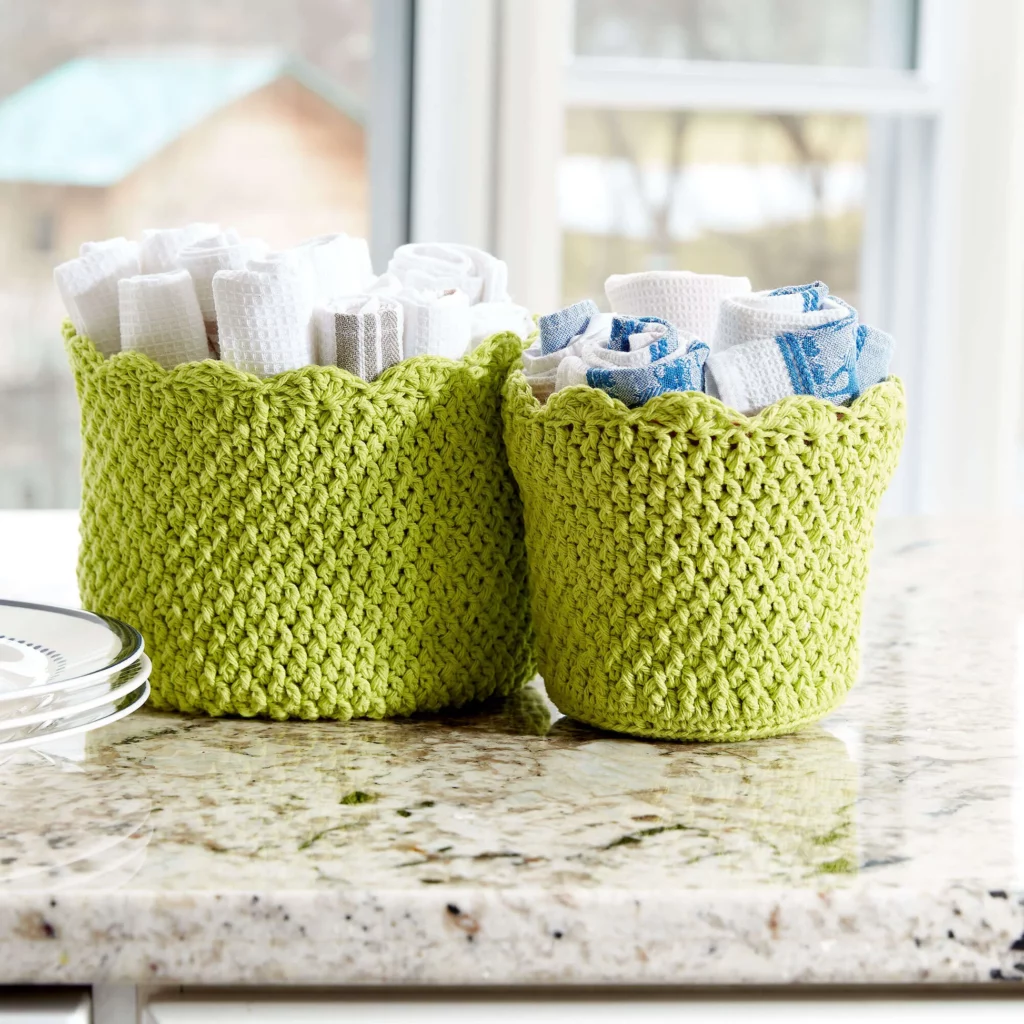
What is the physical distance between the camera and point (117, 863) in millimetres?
411

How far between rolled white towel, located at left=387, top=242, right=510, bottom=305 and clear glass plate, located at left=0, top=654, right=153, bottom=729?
23 cm

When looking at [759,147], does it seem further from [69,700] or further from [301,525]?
[69,700]

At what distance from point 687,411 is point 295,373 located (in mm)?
169

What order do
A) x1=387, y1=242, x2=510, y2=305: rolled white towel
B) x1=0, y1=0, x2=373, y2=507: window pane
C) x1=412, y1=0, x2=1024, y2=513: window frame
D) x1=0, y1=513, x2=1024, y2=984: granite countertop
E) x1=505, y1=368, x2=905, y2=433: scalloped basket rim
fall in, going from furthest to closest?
x1=0, y1=0, x2=373, y2=507: window pane
x1=412, y1=0, x2=1024, y2=513: window frame
x1=387, y1=242, x2=510, y2=305: rolled white towel
x1=505, y1=368, x2=905, y2=433: scalloped basket rim
x1=0, y1=513, x2=1024, y2=984: granite countertop

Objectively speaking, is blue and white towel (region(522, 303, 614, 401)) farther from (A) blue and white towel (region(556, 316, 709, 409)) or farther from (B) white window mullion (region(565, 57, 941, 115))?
(B) white window mullion (region(565, 57, 941, 115))

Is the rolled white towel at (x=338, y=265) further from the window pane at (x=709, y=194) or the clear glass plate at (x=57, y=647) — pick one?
the window pane at (x=709, y=194)

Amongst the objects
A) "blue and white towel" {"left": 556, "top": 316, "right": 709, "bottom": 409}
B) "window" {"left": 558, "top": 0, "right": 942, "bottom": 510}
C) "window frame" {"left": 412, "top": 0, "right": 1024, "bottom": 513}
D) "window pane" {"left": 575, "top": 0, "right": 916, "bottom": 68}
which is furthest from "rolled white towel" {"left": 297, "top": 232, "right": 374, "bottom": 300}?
"window pane" {"left": 575, "top": 0, "right": 916, "bottom": 68}

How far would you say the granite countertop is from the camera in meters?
0.39

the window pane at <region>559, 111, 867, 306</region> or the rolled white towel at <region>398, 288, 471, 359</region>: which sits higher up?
the window pane at <region>559, 111, 867, 306</region>

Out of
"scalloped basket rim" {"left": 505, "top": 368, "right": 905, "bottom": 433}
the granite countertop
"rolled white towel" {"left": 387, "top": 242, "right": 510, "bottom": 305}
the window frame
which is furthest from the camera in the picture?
the window frame

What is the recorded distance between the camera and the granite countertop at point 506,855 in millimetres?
387

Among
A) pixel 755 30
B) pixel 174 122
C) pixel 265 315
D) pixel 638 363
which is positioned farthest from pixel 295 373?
pixel 755 30

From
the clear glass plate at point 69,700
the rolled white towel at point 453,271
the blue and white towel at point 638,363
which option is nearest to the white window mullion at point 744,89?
the rolled white towel at point 453,271

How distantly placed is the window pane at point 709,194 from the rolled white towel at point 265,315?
133 centimetres
